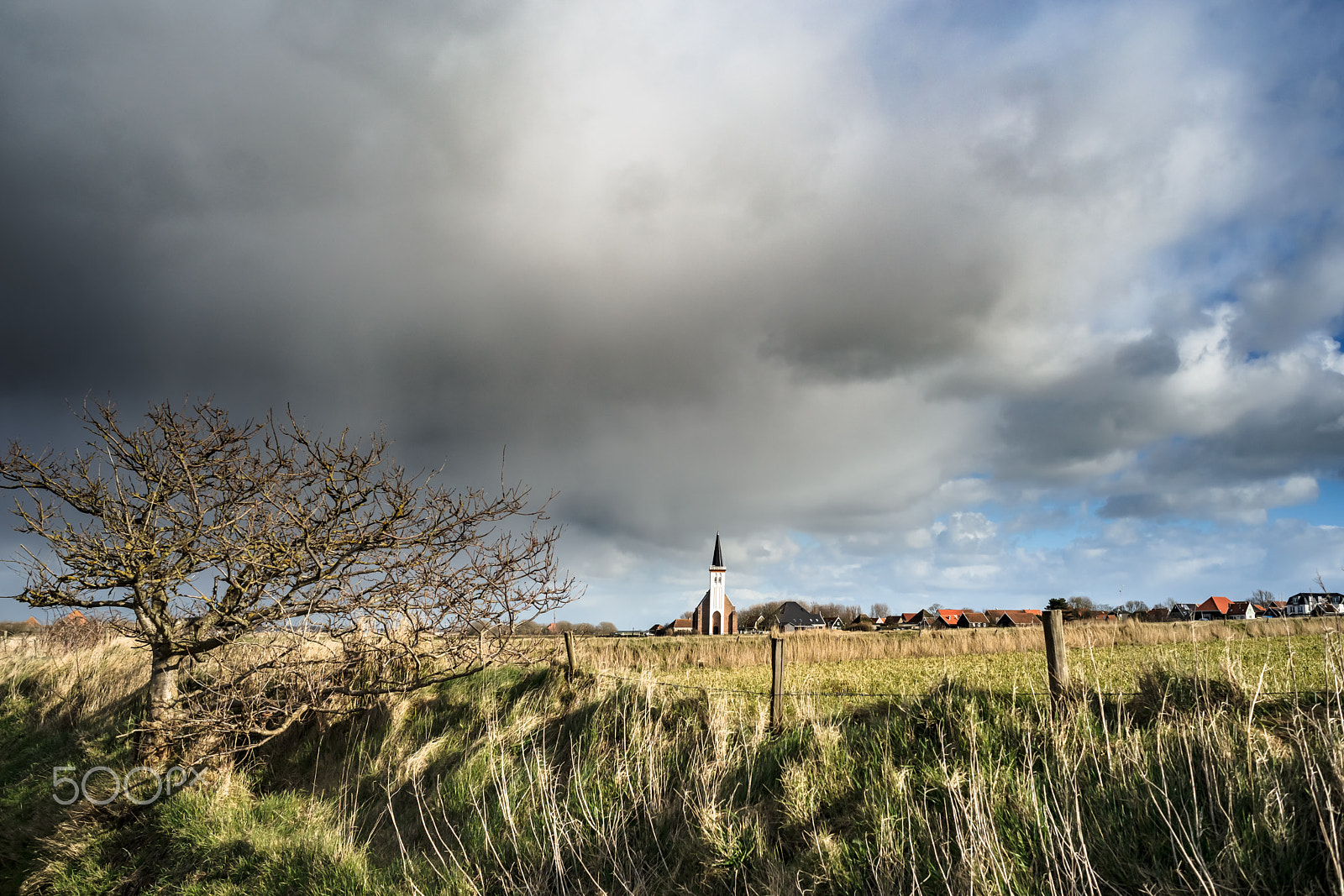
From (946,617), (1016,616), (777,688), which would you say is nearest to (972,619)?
(946,617)

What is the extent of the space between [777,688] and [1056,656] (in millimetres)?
3228

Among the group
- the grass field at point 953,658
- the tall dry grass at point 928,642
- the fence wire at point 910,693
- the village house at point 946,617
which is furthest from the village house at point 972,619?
the fence wire at point 910,693

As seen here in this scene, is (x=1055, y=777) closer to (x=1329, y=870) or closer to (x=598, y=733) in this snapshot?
(x=1329, y=870)

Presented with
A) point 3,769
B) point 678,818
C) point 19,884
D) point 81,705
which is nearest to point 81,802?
point 19,884

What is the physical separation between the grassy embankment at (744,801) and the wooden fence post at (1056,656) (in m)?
0.38

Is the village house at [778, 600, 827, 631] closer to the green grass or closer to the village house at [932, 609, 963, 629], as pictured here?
the village house at [932, 609, 963, 629]

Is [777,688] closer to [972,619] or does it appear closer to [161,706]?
[161,706]

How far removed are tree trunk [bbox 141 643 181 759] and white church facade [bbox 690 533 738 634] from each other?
94.4m

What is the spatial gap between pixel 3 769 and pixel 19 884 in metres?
5.83

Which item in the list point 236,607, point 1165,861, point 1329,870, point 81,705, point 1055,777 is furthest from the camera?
point 81,705

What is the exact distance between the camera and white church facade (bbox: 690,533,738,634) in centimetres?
10412

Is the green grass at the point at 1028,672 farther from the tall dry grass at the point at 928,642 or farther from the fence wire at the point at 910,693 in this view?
the tall dry grass at the point at 928,642

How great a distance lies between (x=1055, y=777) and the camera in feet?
17.6

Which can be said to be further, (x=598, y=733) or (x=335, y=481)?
(x=335, y=481)
